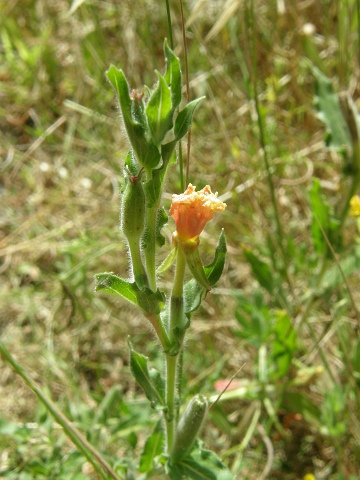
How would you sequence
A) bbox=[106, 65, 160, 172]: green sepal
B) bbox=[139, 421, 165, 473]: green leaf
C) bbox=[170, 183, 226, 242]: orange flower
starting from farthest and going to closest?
bbox=[139, 421, 165, 473]: green leaf → bbox=[170, 183, 226, 242]: orange flower → bbox=[106, 65, 160, 172]: green sepal

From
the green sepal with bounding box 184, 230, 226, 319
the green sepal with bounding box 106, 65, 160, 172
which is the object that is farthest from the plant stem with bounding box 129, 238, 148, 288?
the green sepal with bounding box 106, 65, 160, 172

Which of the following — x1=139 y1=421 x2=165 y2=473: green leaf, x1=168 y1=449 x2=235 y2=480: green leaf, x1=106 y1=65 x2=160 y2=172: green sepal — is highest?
x1=106 y1=65 x2=160 y2=172: green sepal

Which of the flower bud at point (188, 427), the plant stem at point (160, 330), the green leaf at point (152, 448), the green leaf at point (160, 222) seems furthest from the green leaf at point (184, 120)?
the green leaf at point (152, 448)

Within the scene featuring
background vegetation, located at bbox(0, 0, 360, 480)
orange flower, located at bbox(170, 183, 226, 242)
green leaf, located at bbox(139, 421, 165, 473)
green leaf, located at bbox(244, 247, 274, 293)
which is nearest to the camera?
orange flower, located at bbox(170, 183, 226, 242)

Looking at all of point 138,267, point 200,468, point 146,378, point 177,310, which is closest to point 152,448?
point 200,468

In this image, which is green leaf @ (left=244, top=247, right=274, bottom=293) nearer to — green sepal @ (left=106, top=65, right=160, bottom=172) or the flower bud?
the flower bud

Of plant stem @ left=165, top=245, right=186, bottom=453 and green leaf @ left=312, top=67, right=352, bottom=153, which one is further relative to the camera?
green leaf @ left=312, top=67, right=352, bottom=153

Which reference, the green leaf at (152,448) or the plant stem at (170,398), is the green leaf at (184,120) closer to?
the plant stem at (170,398)

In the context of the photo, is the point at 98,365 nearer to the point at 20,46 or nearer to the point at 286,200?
the point at 286,200
